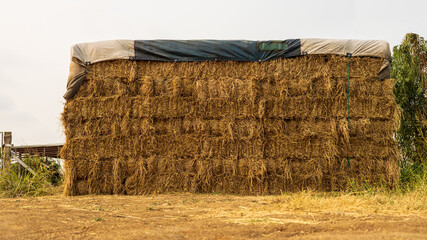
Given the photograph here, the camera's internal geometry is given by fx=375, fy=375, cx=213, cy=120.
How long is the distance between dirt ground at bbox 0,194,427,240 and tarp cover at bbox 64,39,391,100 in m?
3.55

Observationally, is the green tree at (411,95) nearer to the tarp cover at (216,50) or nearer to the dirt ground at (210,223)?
the tarp cover at (216,50)

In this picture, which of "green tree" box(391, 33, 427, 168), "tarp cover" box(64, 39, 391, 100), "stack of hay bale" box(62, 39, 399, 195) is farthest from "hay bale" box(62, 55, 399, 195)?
"green tree" box(391, 33, 427, 168)

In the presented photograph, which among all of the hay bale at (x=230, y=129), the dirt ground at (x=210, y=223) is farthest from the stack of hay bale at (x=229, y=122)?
the dirt ground at (x=210, y=223)

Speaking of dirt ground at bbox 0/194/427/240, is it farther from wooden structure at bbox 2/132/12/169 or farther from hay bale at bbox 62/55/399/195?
wooden structure at bbox 2/132/12/169

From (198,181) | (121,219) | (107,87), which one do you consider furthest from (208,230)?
(107,87)

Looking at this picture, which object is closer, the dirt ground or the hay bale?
the dirt ground

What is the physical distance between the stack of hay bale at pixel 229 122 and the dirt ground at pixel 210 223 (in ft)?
7.80

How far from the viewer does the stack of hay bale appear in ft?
24.8

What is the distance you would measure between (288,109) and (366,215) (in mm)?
3659

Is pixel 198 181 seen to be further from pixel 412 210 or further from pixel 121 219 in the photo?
pixel 412 210

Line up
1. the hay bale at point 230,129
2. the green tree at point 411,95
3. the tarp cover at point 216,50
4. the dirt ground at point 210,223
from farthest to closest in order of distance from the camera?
1. the green tree at point 411,95
2. the tarp cover at point 216,50
3. the hay bale at point 230,129
4. the dirt ground at point 210,223

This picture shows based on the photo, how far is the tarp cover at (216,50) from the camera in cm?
775

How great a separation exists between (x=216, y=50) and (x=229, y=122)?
5.02ft

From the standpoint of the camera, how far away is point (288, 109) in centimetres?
761
